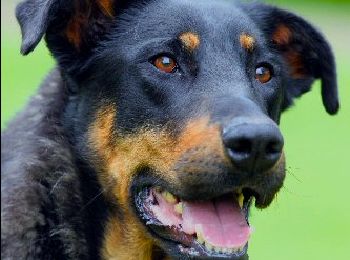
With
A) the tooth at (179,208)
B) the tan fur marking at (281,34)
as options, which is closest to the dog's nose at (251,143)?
the tooth at (179,208)

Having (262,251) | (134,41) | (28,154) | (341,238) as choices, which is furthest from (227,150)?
(341,238)

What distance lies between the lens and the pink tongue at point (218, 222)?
485 cm

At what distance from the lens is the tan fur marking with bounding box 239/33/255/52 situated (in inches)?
211

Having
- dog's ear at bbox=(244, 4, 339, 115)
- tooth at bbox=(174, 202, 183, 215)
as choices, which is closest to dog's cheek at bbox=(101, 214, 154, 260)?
tooth at bbox=(174, 202, 183, 215)

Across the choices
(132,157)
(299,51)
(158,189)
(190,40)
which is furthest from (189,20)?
(299,51)

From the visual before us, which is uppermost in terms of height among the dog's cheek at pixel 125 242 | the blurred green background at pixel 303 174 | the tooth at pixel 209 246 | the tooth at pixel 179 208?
the tooth at pixel 209 246

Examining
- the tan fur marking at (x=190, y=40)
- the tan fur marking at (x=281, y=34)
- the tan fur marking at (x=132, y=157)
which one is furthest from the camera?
the tan fur marking at (x=281, y=34)

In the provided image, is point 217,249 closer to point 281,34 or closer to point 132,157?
point 132,157

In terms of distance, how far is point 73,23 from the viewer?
216 inches

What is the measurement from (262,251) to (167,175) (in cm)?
423

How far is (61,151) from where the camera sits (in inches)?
218

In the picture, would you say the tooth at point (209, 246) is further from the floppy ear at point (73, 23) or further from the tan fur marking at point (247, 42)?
the floppy ear at point (73, 23)

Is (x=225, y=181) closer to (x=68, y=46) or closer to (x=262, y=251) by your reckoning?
(x=68, y=46)

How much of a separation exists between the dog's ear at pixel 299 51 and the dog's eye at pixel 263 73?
42 centimetres
